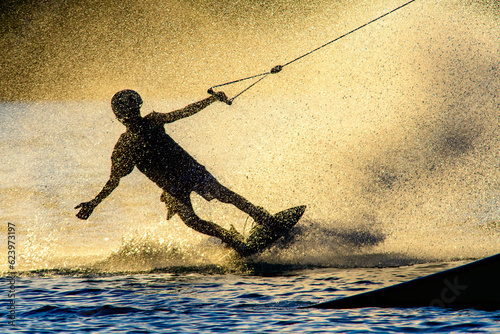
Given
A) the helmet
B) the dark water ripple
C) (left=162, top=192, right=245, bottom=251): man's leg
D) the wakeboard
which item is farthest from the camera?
(left=162, top=192, right=245, bottom=251): man's leg

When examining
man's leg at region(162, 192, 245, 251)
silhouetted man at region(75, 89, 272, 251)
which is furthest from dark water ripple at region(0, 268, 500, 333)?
silhouetted man at region(75, 89, 272, 251)

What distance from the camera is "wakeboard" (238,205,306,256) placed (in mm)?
7592

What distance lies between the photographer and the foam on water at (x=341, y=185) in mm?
8031

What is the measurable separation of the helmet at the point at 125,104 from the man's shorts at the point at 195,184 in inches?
42.3

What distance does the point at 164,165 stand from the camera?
7586mm

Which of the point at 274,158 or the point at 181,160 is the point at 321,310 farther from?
the point at 274,158

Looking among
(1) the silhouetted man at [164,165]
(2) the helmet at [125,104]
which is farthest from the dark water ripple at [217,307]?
(2) the helmet at [125,104]

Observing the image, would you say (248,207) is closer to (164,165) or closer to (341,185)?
(164,165)

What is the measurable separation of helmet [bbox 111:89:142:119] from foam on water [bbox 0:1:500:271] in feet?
6.55

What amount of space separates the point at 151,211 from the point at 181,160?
5.23m

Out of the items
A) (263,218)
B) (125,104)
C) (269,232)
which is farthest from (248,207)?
(125,104)

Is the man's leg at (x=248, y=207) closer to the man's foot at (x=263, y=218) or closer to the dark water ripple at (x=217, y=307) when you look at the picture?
the man's foot at (x=263, y=218)

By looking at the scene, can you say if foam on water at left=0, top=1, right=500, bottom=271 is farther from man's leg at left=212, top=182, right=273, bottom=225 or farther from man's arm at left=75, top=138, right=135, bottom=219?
man's arm at left=75, top=138, right=135, bottom=219

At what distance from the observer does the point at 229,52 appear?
111 feet
